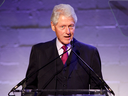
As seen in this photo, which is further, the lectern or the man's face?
the man's face

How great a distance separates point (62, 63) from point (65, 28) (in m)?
0.26

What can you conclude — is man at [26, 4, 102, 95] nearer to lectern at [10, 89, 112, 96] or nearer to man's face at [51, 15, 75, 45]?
man's face at [51, 15, 75, 45]

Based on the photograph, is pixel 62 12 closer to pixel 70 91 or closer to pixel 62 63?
pixel 62 63

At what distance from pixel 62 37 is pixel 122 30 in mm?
612

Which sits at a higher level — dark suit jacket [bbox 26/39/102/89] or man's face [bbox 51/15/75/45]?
man's face [bbox 51/15/75/45]

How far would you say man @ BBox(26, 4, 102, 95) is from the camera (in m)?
1.35

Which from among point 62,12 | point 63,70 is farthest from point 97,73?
point 62,12

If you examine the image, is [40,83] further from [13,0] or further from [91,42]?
[13,0]

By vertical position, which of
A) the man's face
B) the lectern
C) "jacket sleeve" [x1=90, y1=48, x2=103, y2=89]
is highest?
the man's face

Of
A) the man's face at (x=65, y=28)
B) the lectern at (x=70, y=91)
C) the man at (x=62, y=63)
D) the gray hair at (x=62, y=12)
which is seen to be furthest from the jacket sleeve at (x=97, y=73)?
the lectern at (x=70, y=91)

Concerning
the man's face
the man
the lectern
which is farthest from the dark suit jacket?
the lectern

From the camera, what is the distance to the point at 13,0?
1.69 metres

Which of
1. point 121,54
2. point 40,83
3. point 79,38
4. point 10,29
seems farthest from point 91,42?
point 10,29

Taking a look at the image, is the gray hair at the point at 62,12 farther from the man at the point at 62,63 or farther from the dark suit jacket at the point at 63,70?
the dark suit jacket at the point at 63,70
